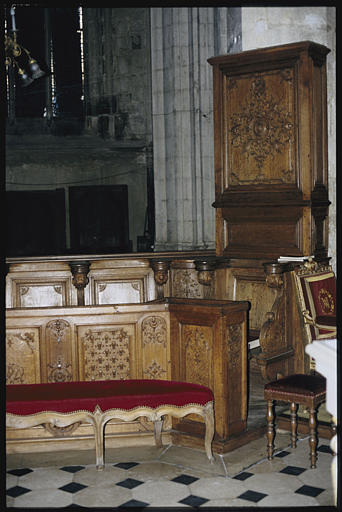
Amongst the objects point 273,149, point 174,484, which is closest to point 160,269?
point 273,149

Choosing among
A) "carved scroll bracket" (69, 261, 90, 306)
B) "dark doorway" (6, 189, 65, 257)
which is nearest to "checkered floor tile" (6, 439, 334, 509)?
"carved scroll bracket" (69, 261, 90, 306)

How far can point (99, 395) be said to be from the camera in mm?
3783

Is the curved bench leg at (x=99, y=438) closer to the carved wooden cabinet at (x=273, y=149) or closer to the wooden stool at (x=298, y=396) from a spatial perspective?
the wooden stool at (x=298, y=396)

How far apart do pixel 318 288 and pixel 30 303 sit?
104 inches

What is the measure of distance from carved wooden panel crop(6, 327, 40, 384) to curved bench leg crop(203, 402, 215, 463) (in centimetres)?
106

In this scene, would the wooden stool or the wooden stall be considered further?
the wooden stall

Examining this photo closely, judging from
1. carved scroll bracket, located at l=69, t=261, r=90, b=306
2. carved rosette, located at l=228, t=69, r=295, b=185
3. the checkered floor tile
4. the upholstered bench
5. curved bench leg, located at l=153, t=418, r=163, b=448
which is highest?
carved rosette, located at l=228, t=69, r=295, b=185

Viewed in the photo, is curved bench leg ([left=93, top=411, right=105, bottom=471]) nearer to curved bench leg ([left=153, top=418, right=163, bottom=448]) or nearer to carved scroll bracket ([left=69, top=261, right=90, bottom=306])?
curved bench leg ([left=153, top=418, right=163, bottom=448])

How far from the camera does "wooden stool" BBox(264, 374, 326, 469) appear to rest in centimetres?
375

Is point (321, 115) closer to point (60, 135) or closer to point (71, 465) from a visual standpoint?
point (71, 465)

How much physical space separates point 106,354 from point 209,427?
2.61 feet

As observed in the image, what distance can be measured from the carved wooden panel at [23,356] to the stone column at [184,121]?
15.8 ft

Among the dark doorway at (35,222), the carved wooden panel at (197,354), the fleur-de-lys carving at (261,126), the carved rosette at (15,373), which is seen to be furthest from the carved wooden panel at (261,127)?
the dark doorway at (35,222)

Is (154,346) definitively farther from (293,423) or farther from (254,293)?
(254,293)
